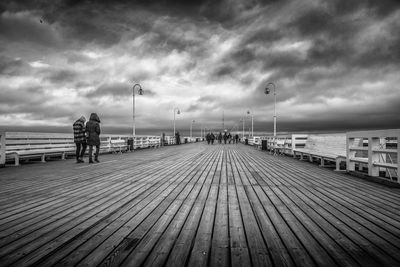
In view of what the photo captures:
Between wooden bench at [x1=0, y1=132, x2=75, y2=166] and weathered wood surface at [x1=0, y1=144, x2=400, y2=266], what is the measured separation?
203 inches

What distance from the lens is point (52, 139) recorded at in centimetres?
985

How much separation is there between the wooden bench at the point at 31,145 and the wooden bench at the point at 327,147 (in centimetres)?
1186

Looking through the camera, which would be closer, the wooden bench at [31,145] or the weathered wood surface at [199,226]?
the weathered wood surface at [199,226]

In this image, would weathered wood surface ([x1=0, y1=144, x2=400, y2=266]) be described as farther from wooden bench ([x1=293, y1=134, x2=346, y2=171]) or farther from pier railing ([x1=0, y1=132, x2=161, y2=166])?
pier railing ([x1=0, y1=132, x2=161, y2=166])

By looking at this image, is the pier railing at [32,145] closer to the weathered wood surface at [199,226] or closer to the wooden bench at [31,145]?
the wooden bench at [31,145]

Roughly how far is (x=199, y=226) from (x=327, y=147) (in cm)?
851

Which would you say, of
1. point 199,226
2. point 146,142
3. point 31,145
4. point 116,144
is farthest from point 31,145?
point 146,142

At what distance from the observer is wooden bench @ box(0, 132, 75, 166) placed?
776cm

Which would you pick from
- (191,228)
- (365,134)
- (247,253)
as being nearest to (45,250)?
(191,228)

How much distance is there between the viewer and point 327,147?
28.3 feet

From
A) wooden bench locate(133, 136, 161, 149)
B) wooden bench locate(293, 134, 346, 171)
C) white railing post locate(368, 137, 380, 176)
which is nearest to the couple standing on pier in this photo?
wooden bench locate(293, 134, 346, 171)

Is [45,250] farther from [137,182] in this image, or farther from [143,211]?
[137,182]

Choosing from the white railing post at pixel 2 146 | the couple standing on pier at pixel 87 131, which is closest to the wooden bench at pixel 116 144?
the couple standing on pier at pixel 87 131

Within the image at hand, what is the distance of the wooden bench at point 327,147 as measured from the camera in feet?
22.3
